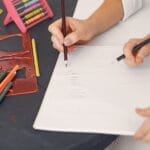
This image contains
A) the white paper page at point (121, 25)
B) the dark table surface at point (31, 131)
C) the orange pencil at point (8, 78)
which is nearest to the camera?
the dark table surface at point (31, 131)

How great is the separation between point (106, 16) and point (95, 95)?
28 cm

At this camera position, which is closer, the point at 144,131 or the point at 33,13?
the point at 144,131

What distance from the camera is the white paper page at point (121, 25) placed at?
0.91 m

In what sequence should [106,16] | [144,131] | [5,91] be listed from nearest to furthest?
[144,131], [5,91], [106,16]

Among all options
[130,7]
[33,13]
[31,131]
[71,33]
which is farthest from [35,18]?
[31,131]

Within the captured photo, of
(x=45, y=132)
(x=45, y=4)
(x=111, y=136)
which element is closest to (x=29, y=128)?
(x=45, y=132)

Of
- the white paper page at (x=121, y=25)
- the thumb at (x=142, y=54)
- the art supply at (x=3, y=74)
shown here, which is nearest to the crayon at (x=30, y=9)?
the white paper page at (x=121, y=25)

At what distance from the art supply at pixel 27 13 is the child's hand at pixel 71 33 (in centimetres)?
10

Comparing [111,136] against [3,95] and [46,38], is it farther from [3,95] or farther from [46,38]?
[46,38]

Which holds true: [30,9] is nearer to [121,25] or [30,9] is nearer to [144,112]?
[121,25]

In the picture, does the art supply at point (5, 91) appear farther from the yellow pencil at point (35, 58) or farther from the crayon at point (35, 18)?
the crayon at point (35, 18)

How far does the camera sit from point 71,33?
88 cm

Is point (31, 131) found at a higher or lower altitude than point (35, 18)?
lower

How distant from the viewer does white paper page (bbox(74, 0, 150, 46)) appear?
91 centimetres
